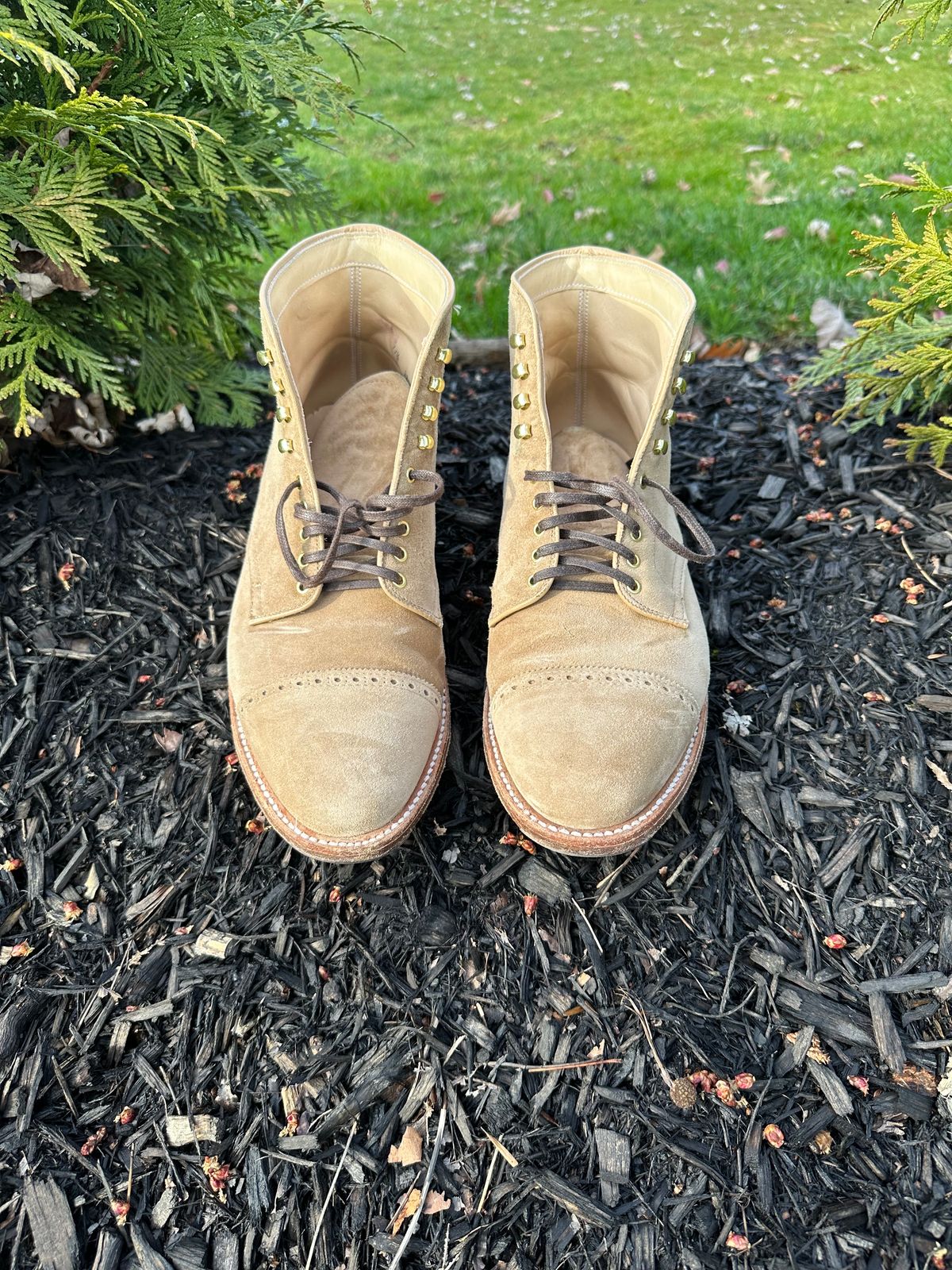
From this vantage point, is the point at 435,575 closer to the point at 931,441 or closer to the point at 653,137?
the point at 931,441

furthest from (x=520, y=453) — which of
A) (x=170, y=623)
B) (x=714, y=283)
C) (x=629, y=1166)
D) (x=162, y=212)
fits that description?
(x=714, y=283)

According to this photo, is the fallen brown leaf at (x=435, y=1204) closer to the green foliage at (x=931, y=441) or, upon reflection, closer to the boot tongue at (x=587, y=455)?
the boot tongue at (x=587, y=455)

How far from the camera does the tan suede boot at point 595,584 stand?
1.73 m

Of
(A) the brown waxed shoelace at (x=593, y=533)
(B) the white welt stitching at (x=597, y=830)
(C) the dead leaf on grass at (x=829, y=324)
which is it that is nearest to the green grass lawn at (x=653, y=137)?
(C) the dead leaf on grass at (x=829, y=324)

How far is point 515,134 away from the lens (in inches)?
213

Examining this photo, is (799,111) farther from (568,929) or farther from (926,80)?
(568,929)

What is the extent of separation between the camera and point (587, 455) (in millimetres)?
2387

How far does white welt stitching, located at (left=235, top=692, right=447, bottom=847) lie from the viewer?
1.69m

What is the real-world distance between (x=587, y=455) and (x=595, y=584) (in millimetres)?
542

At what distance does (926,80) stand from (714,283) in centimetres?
128

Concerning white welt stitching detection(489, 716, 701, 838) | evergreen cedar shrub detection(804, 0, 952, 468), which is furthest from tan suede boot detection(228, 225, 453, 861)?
evergreen cedar shrub detection(804, 0, 952, 468)

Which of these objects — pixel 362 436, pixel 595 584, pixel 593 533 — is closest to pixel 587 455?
pixel 593 533

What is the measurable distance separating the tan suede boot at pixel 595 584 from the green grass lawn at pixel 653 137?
156 cm

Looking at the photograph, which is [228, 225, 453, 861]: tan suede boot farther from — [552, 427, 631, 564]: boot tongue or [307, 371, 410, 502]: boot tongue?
[552, 427, 631, 564]: boot tongue
